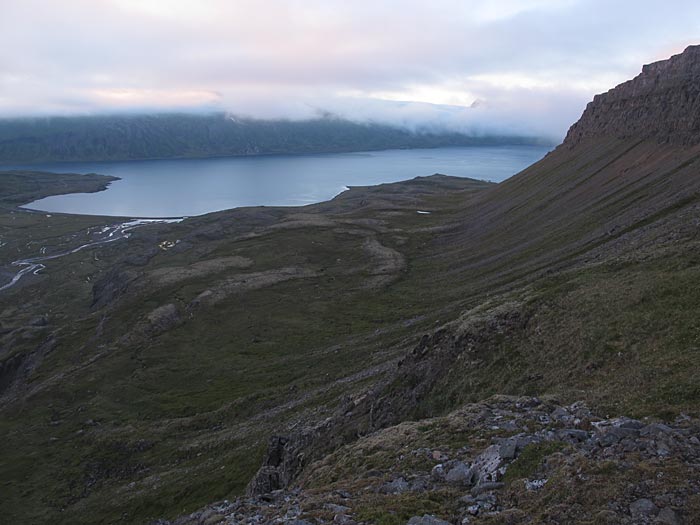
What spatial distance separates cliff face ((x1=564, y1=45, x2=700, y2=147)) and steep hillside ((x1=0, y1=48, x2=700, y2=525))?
1010 mm

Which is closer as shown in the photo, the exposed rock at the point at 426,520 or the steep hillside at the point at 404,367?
the exposed rock at the point at 426,520

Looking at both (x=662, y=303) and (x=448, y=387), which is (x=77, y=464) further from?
(x=662, y=303)

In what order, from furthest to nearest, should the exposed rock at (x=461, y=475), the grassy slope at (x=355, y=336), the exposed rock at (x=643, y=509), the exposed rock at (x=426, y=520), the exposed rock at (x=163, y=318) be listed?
the exposed rock at (x=163, y=318) → the grassy slope at (x=355, y=336) → the exposed rock at (x=461, y=475) → the exposed rock at (x=426, y=520) → the exposed rock at (x=643, y=509)

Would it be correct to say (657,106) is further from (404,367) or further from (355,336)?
(404,367)

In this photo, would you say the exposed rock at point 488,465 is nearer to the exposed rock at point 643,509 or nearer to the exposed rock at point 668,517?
the exposed rock at point 643,509

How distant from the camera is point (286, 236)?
146m

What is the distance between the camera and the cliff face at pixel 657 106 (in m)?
96.5

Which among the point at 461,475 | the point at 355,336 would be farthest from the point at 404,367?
the point at 355,336

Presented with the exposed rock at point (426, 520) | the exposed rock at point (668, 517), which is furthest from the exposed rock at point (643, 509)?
the exposed rock at point (426, 520)

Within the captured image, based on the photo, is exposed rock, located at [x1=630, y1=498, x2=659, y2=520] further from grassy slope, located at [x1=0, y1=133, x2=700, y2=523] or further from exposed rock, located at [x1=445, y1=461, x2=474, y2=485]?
grassy slope, located at [x1=0, y1=133, x2=700, y2=523]

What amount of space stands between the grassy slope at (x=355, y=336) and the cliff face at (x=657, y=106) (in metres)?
4.79

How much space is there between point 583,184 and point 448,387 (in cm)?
9148

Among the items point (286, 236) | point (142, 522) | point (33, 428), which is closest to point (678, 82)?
point (286, 236)

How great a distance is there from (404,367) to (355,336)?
1487 inches
